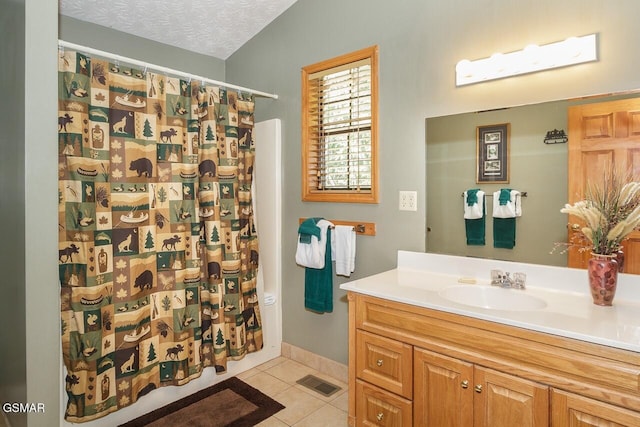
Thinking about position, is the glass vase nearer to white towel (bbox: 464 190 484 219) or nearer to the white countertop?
the white countertop

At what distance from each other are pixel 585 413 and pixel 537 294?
0.57 metres

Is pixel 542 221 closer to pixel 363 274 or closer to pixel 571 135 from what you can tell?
pixel 571 135

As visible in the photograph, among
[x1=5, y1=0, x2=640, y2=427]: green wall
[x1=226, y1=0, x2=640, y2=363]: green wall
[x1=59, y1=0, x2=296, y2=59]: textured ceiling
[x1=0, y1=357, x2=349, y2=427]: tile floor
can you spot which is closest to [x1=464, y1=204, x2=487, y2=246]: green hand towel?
[x1=226, y1=0, x2=640, y2=363]: green wall

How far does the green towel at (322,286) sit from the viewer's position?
253cm

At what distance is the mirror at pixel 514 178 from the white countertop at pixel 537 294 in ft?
0.23

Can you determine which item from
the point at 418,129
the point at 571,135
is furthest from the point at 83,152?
the point at 571,135

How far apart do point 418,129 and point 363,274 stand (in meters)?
0.99

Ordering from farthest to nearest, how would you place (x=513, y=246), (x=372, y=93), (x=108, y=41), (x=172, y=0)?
(x=108, y=41)
(x=172, y=0)
(x=372, y=93)
(x=513, y=246)

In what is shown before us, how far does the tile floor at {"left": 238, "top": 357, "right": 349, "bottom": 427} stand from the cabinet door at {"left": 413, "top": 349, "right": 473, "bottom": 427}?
2.22ft

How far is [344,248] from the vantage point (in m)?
2.47

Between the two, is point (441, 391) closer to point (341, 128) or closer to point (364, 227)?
point (364, 227)

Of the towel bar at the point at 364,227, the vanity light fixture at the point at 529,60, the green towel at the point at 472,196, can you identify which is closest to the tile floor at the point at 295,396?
the towel bar at the point at 364,227

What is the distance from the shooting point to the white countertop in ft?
4.19

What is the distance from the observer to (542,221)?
5.96 ft
